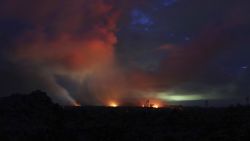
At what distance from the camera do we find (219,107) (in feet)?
217

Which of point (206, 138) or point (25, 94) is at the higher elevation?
point (25, 94)

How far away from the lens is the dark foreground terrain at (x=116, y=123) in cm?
5456

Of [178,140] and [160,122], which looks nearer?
[178,140]

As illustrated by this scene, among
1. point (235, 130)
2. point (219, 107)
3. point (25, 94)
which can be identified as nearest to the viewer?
point (235, 130)

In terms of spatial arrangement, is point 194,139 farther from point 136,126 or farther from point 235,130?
point 136,126

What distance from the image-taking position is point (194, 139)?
53.0 metres

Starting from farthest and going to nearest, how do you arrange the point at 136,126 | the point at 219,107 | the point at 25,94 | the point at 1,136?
the point at 25,94
the point at 219,107
the point at 136,126
the point at 1,136

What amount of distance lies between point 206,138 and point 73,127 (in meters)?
20.2

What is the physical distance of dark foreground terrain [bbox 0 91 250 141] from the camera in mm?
54562

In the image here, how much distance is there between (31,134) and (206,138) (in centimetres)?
2281

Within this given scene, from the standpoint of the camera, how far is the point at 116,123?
62.7 m

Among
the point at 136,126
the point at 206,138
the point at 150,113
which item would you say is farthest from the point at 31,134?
the point at 206,138

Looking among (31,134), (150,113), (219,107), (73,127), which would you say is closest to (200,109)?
(219,107)

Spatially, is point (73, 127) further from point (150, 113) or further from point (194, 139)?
point (194, 139)
